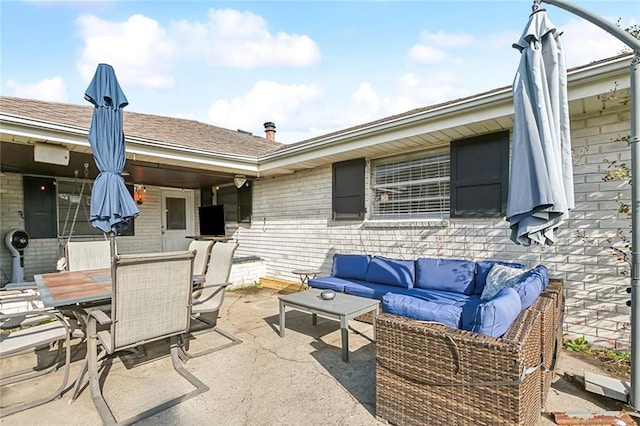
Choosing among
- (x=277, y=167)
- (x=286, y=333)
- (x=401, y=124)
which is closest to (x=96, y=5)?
(x=277, y=167)

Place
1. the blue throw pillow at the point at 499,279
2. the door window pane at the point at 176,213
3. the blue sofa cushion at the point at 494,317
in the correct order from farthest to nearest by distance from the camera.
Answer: the door window pane at the point at 176,213
the blue throw pillow at the point at 499,279
the blue sofa cushion at the point at 494,317

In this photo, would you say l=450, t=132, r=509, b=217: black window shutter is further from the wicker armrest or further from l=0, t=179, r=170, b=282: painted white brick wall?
l=0, t=179, r=170, b=282: painted white brick wall

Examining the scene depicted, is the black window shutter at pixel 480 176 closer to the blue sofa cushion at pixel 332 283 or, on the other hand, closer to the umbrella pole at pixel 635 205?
the umbrella pole at pixel 635 205

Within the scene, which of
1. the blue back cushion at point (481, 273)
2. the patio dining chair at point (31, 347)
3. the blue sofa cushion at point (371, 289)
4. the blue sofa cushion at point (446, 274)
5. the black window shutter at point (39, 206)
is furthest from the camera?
the black window shutter at point (39, 206)

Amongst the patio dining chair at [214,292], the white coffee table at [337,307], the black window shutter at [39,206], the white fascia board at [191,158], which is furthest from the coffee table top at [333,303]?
the black window shutter at [39,206]

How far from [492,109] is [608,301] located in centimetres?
259

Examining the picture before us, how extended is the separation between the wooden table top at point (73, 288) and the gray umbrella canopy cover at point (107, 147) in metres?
0.66

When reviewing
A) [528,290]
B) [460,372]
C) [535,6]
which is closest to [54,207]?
[460,372]

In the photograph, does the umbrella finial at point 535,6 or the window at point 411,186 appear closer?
the umbrella finial at point 535,6

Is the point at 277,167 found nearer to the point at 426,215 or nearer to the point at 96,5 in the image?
the point at 426,215

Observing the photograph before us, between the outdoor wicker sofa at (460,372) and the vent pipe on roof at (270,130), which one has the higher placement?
the vent pipe on roof at (270,130)

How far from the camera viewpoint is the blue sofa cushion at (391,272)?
15.0 ft

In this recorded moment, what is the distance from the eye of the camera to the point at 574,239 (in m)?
3.72

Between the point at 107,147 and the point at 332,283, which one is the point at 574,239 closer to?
the point at 332,283
